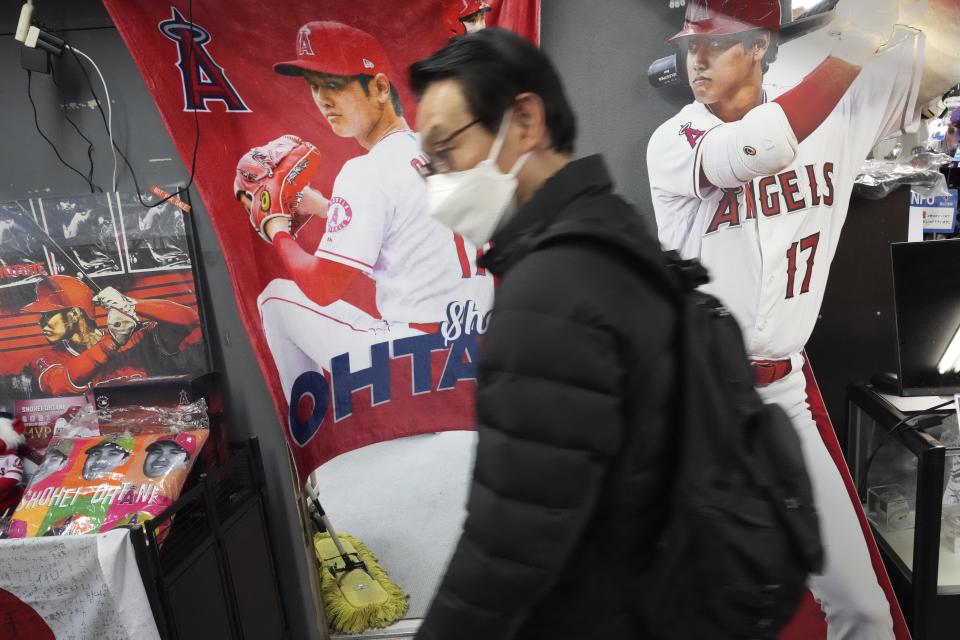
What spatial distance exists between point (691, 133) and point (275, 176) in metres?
1.32

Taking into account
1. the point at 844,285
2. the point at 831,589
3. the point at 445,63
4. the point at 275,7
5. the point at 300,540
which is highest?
the point at 275,7

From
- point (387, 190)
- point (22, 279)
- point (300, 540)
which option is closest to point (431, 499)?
point (300, 540)

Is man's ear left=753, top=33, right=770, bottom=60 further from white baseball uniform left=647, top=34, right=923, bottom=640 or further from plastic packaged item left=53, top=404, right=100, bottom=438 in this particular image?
plastic packaged item left=53, top=404, right=100, bottom=438

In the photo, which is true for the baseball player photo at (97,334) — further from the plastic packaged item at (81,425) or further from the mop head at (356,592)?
the mop head at (356,592)

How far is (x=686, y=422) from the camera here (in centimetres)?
72

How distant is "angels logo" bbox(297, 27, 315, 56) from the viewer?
1.84 m

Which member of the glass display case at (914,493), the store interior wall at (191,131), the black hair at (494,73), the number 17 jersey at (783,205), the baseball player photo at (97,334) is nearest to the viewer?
the black hair at (494,73)

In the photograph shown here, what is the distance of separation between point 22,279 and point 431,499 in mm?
1622

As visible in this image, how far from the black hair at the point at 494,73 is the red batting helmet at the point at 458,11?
3.35 feet

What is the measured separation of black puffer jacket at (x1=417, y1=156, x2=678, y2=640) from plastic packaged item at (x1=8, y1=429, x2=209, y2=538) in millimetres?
1264

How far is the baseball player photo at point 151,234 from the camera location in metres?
1.97

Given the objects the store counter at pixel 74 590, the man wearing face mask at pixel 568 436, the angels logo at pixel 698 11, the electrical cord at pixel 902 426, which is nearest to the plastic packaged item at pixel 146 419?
the store counter at pixel 74 590

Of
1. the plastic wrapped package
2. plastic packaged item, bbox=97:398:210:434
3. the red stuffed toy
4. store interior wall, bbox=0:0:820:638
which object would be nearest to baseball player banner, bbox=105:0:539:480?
store interior wall, bbox=0:0:820:638

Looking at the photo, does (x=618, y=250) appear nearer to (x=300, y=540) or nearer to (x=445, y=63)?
(x=445, y=63)
